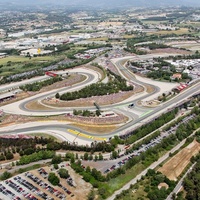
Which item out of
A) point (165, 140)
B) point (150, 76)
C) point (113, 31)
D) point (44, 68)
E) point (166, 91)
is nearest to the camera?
point (165, 140)

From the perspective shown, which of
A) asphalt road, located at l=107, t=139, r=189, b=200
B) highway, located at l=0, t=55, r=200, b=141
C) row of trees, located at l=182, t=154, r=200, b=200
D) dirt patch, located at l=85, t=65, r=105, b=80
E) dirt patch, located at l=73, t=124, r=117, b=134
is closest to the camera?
row of trees, located at l=182, t=154, r=200, b=200

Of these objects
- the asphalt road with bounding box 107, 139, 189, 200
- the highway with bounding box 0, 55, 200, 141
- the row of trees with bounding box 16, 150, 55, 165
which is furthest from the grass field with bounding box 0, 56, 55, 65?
the asphalt road with bounding box 107, 139, 189, 200

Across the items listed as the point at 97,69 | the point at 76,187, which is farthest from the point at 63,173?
the point at 97,69

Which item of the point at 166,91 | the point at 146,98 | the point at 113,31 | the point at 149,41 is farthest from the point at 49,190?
the point at 113,31

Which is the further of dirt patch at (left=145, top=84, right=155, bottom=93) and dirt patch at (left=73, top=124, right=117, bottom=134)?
dirt patch at (left=145, top=84, right=155, bottom=93)

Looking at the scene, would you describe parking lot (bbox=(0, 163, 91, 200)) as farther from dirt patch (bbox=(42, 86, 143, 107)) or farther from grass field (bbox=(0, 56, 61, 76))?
grass field (bbox=(0, 56, 61, 76))

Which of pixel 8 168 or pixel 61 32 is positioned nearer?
pixel 8 168

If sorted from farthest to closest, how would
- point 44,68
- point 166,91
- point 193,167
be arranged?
point 44,68
point 166,91
point 193,167

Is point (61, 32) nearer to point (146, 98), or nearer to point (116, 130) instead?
point (146, 98)

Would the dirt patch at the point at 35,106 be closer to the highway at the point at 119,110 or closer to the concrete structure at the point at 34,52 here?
the highway at the point at 119,110
